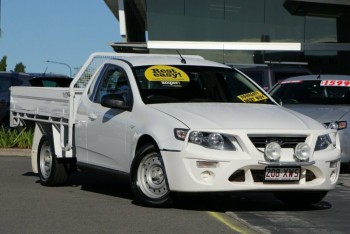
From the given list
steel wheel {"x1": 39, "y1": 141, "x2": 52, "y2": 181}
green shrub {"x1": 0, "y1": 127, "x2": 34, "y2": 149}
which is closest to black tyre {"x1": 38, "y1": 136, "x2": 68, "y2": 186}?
steel wheel {"x1": 39, "y1": 141, "x2": 52, "y2": 181}

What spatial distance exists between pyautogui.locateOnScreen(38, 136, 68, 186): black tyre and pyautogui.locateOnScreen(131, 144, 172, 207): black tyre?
2.22m

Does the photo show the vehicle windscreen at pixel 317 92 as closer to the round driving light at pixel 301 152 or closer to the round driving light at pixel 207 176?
the round driving light at pixel 301 152

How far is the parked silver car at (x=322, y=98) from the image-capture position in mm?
12375

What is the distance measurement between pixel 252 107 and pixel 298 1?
25.2 m

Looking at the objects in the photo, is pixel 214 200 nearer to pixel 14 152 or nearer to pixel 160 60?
pixel 160 60

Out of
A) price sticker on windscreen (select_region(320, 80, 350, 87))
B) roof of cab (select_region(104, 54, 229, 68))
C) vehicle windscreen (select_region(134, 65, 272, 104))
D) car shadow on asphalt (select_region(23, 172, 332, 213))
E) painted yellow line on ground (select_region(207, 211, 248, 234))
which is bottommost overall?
car shadow on asphalt (select_region(23, 172, 332, 213))

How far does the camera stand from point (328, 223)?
779cm

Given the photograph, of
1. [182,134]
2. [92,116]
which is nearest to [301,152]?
[182,134]

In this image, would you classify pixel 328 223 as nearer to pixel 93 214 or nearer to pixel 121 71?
pixel 93 214

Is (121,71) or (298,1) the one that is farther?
(298,1)

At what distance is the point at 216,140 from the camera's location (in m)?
7.83

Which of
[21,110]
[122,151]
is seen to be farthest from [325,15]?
[122,151]

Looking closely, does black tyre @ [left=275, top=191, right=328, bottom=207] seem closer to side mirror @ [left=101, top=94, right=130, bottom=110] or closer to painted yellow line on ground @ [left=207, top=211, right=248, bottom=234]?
painted yellow line on ground @ [left=207, top=211, right=248, bottom=234]

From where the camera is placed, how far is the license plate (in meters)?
7.91
